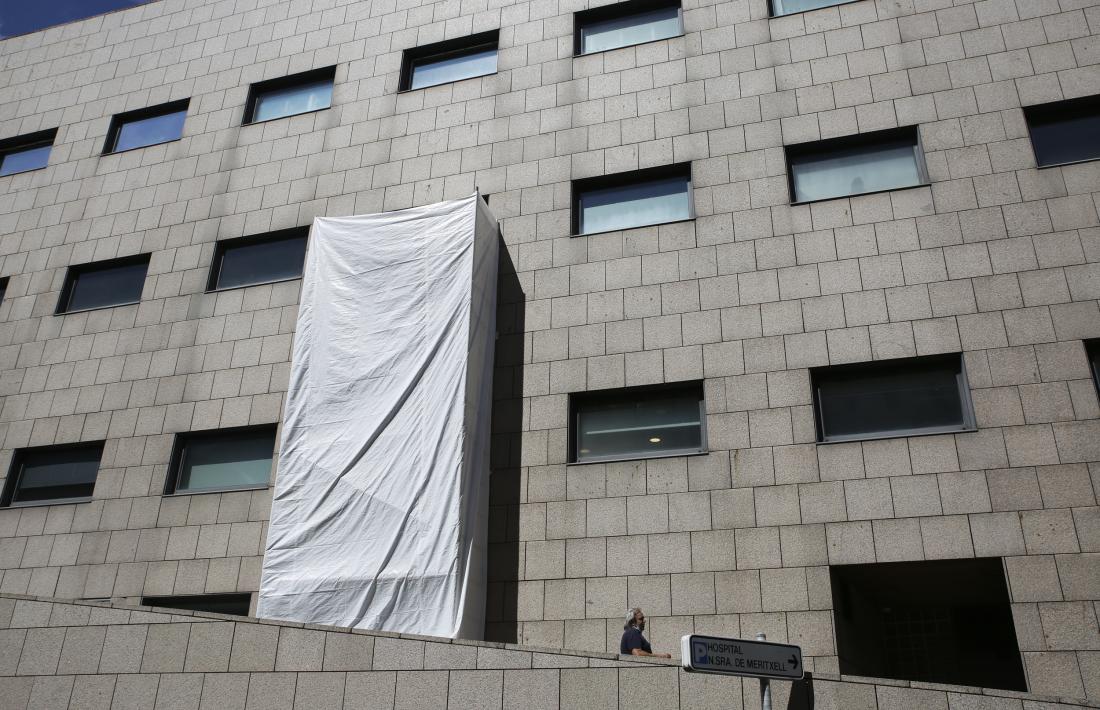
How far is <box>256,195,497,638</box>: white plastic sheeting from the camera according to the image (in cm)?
1322

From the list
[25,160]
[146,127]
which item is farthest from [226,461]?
[25,160]

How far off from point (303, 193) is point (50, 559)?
8742 millimetres

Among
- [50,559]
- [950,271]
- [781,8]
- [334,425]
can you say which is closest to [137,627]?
[334,425]

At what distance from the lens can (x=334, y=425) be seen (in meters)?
14.9

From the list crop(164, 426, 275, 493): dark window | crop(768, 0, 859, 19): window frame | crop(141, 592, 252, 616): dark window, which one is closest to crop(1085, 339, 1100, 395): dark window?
crop(768, 0, 859, 19): window frame

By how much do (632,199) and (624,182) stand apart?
41cm

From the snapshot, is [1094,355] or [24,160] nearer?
[1094,355]

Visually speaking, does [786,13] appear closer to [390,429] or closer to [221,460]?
[390,429]

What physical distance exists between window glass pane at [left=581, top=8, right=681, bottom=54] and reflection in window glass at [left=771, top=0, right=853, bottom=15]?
194cm

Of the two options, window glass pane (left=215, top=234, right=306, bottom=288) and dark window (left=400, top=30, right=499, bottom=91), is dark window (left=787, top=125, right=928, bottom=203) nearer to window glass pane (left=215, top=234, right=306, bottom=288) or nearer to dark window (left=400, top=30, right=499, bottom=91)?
dark window (left=400, top=30, right=499, bottom=91)

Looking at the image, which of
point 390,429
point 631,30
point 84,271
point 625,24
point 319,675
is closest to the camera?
point 319,675

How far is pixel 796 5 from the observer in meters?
17.0

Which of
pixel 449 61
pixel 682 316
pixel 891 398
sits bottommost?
pixel 891 398

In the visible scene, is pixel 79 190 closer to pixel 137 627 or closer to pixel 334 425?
pixel 334 425
